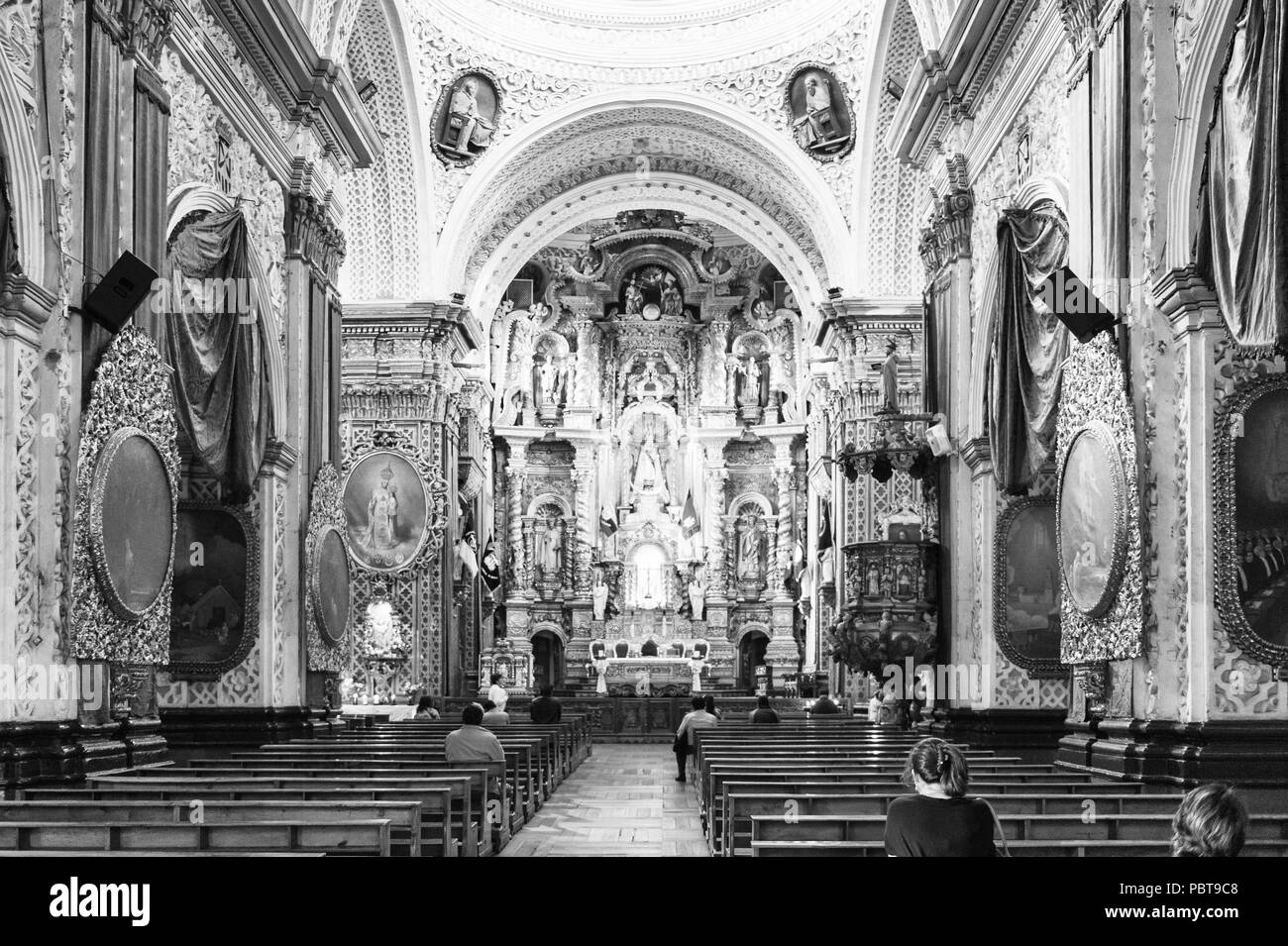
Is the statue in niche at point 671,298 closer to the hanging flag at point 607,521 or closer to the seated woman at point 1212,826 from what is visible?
the hanging flag at point 607,521

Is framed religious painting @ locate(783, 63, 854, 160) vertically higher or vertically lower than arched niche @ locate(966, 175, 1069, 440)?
higher

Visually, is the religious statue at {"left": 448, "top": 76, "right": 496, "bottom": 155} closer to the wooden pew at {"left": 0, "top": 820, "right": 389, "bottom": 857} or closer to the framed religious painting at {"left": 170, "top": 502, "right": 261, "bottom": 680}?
the framed religious painting at {"left": 170, "top": 502, "right": 261, "bottom": 680}

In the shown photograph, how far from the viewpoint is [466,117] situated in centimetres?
2425

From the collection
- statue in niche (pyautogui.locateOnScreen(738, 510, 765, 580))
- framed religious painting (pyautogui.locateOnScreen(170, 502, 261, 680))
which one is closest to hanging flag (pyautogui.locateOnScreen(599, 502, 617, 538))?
statue in niche (pyautogui.locateOnScreen(738, 510, 765, 580))

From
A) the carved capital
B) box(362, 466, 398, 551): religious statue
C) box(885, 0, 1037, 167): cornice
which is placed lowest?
box(362, 466, 398, 551): religious statue

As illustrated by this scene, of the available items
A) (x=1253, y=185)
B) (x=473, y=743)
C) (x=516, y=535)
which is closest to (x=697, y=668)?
(x=516, y=535)

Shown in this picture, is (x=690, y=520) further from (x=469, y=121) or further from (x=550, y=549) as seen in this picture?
(x=469, y=121)

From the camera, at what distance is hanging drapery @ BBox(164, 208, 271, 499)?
1241cm

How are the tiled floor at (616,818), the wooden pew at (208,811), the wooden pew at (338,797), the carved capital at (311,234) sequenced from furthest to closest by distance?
the carved capital at (311,234), the tiled floor at (616,818), the wooden pew at (338,797), the wooden pew at (208,811)

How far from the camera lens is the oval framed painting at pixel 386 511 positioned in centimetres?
2056

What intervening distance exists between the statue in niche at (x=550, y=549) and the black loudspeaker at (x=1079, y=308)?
2481 centimetres

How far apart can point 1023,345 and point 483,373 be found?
61.1 ft

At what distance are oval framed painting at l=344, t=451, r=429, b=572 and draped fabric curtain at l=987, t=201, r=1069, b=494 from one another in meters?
9.86

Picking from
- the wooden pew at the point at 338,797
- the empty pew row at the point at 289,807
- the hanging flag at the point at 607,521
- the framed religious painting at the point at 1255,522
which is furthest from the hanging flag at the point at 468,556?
the framed religious painting at the point at 1255,522
